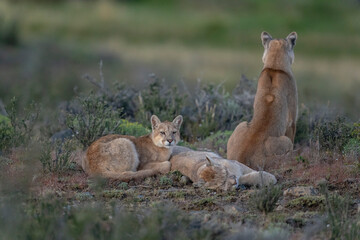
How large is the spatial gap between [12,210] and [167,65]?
20.6 m

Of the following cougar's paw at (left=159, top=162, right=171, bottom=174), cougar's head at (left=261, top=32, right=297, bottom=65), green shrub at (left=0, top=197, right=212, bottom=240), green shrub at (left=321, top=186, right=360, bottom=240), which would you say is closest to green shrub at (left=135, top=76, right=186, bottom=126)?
cougar's head at (left=261, top=32, right=297, bottom=65)

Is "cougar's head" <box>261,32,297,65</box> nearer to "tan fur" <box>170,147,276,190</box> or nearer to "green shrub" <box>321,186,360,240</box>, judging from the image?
"tan fur" <box>170,147,276,190</box>

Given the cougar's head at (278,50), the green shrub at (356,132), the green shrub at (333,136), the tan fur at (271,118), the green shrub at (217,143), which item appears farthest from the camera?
the green shrub at (217,143)

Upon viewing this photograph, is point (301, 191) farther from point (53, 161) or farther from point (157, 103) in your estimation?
point (157, 103)

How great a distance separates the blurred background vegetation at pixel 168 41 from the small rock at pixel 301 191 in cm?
1280

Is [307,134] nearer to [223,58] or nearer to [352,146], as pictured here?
[352,146]

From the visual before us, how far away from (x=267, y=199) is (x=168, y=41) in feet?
84.4

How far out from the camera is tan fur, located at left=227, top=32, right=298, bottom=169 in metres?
10.9

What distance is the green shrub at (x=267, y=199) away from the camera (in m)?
8.25

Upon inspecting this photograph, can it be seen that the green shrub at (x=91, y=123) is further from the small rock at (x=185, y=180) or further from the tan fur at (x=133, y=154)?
the small rock at (x=185, y=180)

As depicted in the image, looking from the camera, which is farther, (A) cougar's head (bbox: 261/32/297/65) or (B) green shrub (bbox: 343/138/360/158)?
(A) cougar's head (bbox: 261/32/297/65)

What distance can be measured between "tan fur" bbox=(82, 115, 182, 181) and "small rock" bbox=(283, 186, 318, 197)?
1.98 metres

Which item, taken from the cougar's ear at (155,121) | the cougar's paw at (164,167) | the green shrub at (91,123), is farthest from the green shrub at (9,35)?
the cougar's paw at (164,167)

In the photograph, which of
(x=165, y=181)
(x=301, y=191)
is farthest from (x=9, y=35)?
(x=301, y=191)
